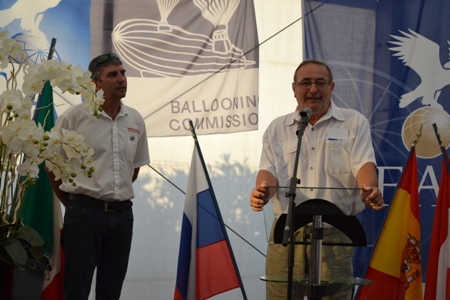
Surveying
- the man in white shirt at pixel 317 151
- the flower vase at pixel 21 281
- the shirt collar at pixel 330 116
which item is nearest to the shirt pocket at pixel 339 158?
the man in white shirt at pixel 317 151

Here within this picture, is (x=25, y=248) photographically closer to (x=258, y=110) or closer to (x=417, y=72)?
(x=258, y=110)

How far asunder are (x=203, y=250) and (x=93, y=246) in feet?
2.42

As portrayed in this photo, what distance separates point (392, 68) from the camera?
436cm

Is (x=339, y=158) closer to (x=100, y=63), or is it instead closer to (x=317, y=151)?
(x=317, y=151)

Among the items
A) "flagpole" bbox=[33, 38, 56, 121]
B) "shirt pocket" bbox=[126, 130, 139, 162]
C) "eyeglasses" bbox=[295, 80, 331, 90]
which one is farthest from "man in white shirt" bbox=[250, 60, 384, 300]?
"flagpole" bbox=[33, 38, 56, 121]

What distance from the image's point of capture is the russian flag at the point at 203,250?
3766mm

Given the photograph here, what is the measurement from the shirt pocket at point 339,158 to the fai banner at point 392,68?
1259mm

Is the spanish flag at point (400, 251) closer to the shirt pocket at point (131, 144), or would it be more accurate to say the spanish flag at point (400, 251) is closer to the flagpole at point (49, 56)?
the shirt pocket at point (131, 144)

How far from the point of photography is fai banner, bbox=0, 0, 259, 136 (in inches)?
160

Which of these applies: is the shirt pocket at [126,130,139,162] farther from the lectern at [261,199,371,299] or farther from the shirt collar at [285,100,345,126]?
the lectern at [261,199,371,299]

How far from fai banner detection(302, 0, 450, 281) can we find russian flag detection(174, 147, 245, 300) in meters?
1.02

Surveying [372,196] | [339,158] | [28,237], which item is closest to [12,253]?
[28,237]

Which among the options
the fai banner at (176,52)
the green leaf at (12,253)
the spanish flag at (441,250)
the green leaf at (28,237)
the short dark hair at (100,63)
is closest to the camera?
the green leaf at (12,253)

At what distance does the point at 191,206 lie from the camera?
12.7 ft
